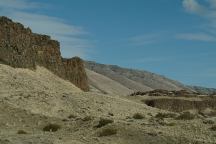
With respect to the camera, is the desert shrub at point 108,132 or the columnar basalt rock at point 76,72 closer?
the desert shrub at point 108,132

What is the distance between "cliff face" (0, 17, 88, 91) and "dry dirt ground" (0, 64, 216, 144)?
3.20 m

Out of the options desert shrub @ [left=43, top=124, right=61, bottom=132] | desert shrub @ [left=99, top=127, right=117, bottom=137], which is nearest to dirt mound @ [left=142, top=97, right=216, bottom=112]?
desert shrub @ [left=43, top=124, right=61, bottom=132]

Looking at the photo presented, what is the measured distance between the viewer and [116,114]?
35.4m

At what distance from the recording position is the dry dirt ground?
2325 cm

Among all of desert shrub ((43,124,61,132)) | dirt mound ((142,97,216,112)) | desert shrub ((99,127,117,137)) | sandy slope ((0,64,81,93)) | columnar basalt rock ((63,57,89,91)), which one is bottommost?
desert shrub ((43,124,61,132))

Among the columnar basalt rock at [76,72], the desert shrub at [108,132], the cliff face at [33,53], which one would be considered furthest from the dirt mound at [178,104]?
the desert shrub at [108,132]

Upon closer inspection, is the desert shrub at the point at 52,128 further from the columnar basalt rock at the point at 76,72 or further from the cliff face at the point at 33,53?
the columnar basalt rock at the point at 76,72

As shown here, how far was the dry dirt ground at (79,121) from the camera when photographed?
76.3ft

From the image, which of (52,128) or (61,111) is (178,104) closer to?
(61,111)

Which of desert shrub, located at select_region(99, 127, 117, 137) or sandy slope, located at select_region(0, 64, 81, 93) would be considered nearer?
desert shrub, located at select_region(99, 127, 117, 137)

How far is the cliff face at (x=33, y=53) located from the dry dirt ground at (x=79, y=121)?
10.5 feet

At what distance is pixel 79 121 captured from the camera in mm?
29609

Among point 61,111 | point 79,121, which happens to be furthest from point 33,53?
point 79,121

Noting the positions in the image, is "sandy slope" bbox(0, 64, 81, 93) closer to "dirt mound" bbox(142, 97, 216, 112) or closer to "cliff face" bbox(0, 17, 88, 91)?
"cliff face" bbox(0, 17, 88, 91)
